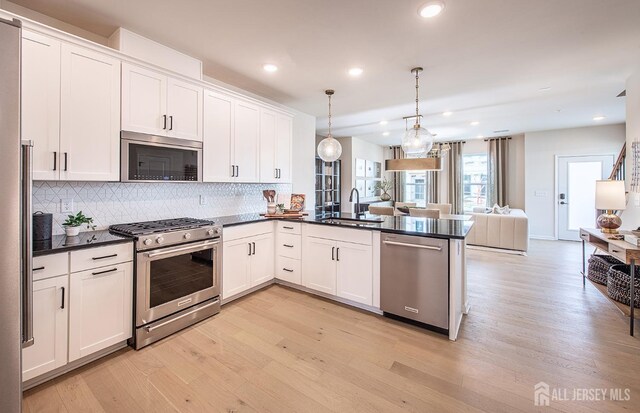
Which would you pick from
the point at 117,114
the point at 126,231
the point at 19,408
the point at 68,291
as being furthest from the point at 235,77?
the point at 19,408

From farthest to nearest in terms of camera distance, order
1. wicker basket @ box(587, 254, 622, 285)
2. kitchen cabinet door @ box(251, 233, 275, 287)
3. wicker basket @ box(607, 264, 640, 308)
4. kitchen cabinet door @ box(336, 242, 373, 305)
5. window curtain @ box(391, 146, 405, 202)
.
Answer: window curtain @ box(391, 146, 405, 202)
kitchen cabinet door @ box(251, 233, 275, 287)
wicker basket @ box(587, 254, 622, 285)
kitchen cabinet door @ box(336, 242, 373, 305)
wicker basket @ box(607, 264, 640, 308)

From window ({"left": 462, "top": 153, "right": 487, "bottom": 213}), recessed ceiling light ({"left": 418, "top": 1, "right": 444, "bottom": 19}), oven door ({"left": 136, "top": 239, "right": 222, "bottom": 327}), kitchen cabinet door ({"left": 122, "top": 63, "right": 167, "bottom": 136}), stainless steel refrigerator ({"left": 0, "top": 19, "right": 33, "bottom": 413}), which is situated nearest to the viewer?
A: stainless steel refrigerator ({"left": 0, "top": 19, "right": 33, "bottom": 413})

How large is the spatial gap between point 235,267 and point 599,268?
4.35m

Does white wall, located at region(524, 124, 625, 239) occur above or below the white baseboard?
above

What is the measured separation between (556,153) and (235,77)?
773cm

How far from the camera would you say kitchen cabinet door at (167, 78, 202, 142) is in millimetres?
2779

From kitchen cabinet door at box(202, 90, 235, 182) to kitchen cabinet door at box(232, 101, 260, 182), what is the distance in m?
0.09

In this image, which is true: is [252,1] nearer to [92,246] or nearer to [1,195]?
[1,195]

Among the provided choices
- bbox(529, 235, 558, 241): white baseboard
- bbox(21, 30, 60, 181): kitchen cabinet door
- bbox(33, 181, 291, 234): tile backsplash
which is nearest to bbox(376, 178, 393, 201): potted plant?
bbox(529, 235, 558, 241): white baseboard

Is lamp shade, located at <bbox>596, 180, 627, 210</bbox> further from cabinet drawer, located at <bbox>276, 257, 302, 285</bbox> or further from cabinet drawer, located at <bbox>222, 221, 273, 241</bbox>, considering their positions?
cabinet drawer, located at <bbox>222, 221, 273, 241</bbox>

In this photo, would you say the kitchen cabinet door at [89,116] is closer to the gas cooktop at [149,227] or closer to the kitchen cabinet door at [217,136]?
the gas cooktop at [149,227]

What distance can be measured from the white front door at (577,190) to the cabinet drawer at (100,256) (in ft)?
29.1

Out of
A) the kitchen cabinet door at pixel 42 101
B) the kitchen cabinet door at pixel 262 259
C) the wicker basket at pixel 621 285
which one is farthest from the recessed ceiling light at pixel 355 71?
the wicker basket at pixel 621 285

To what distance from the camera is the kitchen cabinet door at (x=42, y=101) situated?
6.32 ft
